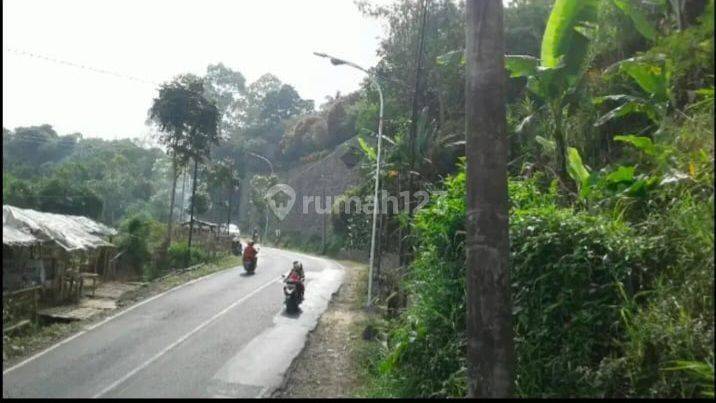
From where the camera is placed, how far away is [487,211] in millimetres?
4906

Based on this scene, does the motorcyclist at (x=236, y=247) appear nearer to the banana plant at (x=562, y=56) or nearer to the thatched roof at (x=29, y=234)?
the thatched roof at (x=29, y=234)

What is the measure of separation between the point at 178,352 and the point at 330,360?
279 centimetres

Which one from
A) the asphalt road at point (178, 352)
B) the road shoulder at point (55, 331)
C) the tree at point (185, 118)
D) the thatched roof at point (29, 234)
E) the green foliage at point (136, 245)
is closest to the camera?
the asphalt road at point (178, 352)

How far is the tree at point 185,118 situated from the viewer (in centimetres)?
2966

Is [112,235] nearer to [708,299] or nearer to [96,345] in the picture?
[96,345]

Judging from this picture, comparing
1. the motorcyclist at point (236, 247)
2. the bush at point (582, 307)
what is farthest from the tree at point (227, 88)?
the bush at point (582, 307)

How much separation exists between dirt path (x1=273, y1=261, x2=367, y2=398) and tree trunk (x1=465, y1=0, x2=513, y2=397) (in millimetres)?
4051

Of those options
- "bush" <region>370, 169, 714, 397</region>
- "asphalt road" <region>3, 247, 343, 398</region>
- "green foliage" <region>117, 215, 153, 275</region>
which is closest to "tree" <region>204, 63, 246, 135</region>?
"green foliage" <region>117, 215, 153, 275</region>

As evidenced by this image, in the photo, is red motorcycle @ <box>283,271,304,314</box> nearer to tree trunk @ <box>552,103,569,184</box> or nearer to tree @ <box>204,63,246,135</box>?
tree trunk @ <box>552,103,569,184</box>

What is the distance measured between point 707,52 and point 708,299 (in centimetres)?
209

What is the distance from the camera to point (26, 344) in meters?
11.5

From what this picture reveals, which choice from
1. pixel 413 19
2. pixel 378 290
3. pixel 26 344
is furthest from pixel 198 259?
pixel 26 344

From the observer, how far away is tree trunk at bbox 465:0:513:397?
4.87 metres

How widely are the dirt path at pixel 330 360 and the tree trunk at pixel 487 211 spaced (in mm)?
4051
